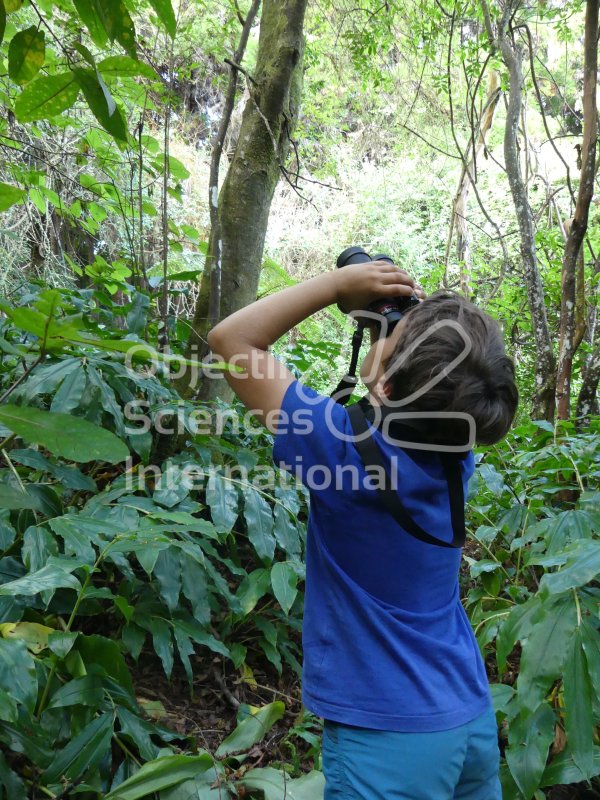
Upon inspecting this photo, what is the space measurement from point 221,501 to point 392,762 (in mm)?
993

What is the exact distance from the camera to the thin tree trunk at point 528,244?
338cm

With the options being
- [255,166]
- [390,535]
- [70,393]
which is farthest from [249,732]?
[255,166]

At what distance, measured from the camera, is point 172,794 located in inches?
51.7

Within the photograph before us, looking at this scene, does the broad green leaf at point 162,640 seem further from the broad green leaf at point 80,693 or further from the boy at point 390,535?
the boy at point 390,535

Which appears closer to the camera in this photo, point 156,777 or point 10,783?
point 10,783

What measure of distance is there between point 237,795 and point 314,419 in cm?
101

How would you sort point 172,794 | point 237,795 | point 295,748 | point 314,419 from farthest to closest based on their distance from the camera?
point 295,748 < point 237,795 < point 172,794 < point 314,419

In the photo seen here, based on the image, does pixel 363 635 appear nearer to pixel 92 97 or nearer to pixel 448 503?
pixel 448 503

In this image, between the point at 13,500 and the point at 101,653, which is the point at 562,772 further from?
the point at 13,500

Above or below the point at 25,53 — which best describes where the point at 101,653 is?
below

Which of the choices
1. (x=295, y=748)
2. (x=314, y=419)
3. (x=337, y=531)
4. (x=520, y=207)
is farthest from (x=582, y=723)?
(x=520, y=207)

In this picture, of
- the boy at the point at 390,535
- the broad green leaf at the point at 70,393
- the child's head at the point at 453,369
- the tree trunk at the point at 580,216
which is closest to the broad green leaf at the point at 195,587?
the broad green leaf at the point at 70,393

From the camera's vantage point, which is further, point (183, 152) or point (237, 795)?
point (183, 152)

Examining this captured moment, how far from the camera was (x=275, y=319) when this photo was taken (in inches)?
40.6
